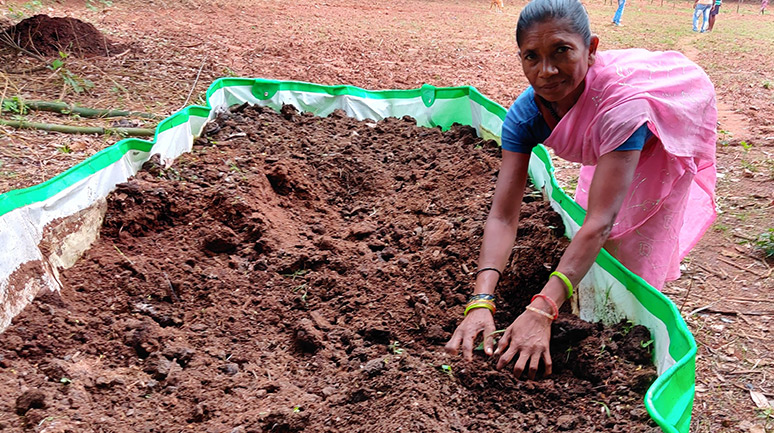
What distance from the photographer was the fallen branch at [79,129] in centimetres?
346

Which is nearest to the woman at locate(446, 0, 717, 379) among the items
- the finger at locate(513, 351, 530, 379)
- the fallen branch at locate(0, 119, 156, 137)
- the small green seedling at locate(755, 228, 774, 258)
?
the finger at locate(513, 351, 530, 379)

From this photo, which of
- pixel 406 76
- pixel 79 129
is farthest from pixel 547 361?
pixel 406 76

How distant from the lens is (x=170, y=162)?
10.5ft

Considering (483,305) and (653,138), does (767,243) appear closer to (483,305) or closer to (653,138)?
(653,138)

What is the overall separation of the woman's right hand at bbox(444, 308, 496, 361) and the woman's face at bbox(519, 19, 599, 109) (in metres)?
0.72

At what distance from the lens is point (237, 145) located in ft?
11.6

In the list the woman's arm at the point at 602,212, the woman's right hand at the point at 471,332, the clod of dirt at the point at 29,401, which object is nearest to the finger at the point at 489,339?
the woman's right hand at the point at 471,332

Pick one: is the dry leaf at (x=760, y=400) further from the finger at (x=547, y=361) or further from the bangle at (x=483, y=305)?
the bangle at (x=483, y=305)

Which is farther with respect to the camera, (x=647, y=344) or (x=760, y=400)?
(x=760, y=400)

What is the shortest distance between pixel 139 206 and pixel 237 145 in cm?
91

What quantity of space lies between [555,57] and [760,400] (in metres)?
1.29

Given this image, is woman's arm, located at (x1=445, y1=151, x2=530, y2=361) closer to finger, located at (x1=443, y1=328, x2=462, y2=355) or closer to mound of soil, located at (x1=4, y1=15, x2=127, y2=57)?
Result: finger, located at (x1=443, y1=328, x2=462, y2=355)

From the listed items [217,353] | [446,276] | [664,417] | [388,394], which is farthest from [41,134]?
[664,417]

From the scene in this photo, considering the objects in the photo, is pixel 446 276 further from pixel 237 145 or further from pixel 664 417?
pixel 237 145
